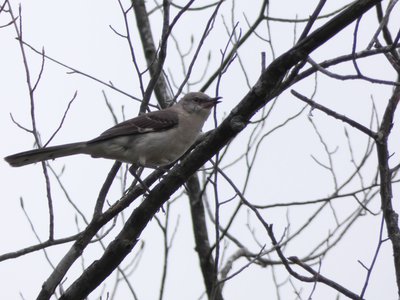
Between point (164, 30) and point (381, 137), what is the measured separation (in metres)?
1.78

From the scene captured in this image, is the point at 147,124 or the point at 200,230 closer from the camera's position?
the point at 147,124

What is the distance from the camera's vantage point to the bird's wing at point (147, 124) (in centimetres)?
586

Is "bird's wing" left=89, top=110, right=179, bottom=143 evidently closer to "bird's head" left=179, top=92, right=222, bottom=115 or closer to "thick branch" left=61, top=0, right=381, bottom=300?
"bird's head" left=179, top=92, right=222, bottom=115

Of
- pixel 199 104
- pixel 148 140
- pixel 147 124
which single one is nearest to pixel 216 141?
pixel 148 140

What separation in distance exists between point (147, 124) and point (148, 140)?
21 cm

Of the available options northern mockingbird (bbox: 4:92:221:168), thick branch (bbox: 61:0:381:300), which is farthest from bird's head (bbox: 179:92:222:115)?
thick branch (bbox: 61:0:381:300)

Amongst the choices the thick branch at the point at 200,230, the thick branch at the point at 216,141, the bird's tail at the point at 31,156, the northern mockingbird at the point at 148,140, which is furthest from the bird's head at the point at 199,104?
the thick branch at the point at 216,141

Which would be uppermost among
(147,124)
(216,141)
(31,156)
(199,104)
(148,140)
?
(199,104)

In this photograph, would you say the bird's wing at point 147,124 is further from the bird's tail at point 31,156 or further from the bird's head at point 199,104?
the bird's tail at point 31,156

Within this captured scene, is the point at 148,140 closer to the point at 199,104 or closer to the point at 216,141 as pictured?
the point at 199,104

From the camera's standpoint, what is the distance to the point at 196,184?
6344mm

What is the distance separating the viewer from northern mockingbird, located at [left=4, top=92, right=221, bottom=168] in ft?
18.6

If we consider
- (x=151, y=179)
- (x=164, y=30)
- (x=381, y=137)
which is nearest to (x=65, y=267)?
(x=151, y=179)

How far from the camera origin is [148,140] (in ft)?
19.0
